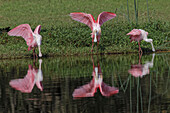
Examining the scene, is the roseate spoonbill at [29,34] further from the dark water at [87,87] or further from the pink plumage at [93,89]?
the pink plumage at [93,89]

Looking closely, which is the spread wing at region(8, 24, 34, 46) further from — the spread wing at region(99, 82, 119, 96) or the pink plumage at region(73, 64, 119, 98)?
the spread wing at region(99, 82, 119, 96)

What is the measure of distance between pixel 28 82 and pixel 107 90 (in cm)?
242

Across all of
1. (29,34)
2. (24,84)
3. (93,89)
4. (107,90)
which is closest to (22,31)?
(29,34)

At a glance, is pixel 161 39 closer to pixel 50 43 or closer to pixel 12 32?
pixel 50 43

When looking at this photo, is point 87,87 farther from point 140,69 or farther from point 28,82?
point 140,69

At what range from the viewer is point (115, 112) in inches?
257

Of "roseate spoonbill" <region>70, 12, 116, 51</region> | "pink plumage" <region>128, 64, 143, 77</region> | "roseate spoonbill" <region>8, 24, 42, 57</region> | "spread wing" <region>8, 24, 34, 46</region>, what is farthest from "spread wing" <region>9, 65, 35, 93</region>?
"roseate spoonbill" <region>70, 12, 116, 51</region>

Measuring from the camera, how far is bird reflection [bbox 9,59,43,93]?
30.5ft

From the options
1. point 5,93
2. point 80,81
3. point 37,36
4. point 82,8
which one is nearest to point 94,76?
point 80,81

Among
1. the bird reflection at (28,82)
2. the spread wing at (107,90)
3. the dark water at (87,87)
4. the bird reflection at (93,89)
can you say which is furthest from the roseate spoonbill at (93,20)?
the spread wing at (107,90)

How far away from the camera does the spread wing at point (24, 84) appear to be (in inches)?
362

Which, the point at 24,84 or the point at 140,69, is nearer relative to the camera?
the point at 24,84

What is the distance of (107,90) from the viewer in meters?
8.40

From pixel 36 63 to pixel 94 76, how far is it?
4445mm
